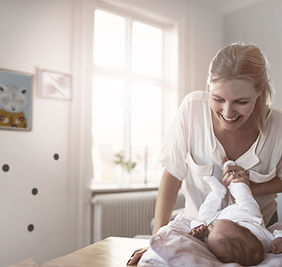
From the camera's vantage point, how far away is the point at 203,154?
5.05 ft

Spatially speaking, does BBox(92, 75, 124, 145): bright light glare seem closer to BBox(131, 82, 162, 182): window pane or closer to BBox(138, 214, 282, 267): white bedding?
BBox(131, 82, 162, 182): window pane

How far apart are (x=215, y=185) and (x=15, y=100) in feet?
7.47

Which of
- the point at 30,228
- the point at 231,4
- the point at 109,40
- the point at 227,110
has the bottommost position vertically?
the point at 30,228

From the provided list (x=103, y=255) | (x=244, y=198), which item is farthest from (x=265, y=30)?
(x=103, y=255)

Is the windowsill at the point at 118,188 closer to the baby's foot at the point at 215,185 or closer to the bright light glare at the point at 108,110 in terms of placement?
the bright light glare at the point at 108,110

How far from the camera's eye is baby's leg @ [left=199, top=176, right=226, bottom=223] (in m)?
1.39

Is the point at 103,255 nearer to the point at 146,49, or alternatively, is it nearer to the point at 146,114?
the point at 146,114

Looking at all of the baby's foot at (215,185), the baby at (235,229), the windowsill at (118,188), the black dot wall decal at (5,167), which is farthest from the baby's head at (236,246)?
the windowsill at (118,188)

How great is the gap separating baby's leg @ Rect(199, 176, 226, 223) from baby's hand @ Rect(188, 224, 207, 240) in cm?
15

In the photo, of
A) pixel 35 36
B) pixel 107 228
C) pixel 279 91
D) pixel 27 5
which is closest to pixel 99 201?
pixel 107 228

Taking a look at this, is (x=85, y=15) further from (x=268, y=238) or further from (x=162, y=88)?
(x=268, y=238)

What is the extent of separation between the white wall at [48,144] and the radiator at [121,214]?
116 millimetres

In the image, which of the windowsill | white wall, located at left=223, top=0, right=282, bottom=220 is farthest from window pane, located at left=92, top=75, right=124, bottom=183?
white wall, located at left=223, top=0, right=282, bottom=220

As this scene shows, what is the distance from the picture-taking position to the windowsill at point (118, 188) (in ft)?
12.4
